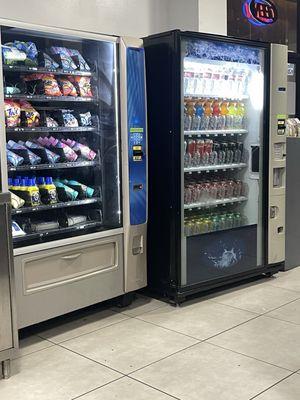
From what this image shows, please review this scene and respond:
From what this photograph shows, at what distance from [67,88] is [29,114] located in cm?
38

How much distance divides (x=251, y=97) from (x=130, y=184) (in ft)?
5.22

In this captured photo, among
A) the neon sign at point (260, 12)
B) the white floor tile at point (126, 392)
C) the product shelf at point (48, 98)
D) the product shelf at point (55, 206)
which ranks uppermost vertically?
the neon sign at point (260, 12)

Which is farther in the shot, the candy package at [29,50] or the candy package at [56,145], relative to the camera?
the candy package at [56,145]

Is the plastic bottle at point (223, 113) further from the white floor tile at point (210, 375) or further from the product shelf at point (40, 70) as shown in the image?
A: the white floor tile at point (210, 375)

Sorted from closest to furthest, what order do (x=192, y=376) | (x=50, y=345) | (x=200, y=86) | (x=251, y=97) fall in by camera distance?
(x=192, y=376)
(x=50, y=345)
(x=200, y=86)
(x=251, y=97)

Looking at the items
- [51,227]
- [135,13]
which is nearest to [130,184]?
[51,227]

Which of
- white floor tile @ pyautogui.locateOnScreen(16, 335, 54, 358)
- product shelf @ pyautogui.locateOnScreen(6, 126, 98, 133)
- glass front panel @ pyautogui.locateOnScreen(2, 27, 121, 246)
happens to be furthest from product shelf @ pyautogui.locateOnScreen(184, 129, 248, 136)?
white floor tile @ pyautogui.locateOnScreen(16, 335, 54, 358)

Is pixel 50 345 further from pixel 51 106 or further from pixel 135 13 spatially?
pixel 135 13

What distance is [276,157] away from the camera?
4.89 metres

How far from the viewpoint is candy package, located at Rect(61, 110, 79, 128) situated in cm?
391

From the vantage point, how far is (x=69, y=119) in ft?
12.9

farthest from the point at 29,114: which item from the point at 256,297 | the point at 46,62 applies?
the point at 256,297

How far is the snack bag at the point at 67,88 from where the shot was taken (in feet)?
12.7

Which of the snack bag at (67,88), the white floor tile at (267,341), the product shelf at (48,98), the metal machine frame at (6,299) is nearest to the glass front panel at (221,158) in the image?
the white floor tile at (267,341)
